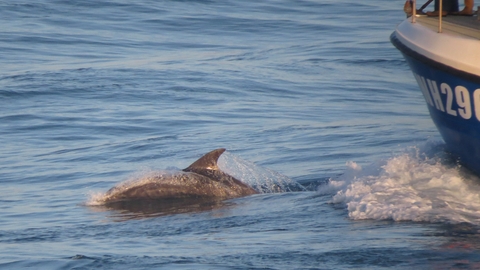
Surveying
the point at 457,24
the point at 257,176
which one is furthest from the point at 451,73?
the point at 257,176

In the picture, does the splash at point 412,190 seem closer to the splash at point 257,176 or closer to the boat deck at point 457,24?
the splash at point 257,176

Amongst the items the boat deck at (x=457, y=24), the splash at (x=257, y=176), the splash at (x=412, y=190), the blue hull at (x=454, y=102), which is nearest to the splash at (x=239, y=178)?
the splash at (x=257, y=176)

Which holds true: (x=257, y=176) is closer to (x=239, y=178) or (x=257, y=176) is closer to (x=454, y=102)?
(x=239, y=178)

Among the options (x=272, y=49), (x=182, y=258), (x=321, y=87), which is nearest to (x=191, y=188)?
(x=182, y=258)

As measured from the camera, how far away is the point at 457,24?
355 inches

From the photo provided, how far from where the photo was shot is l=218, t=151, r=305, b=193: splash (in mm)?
10337

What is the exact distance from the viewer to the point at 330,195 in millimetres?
9219

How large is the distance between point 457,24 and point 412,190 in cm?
178

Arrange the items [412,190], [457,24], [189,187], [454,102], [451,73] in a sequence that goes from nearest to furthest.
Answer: [451,73]
[454,102]
[412,190]
[457,24]
[189,187]

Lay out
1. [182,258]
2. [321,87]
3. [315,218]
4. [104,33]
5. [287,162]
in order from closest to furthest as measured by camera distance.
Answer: [182,258]
[315,218]
[287,162]
[321,87]
[104,33]

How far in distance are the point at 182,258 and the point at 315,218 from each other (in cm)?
170

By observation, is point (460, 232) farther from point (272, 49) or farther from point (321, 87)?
point (272, 49)

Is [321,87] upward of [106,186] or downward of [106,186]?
downward

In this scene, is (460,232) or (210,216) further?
(210,216)
